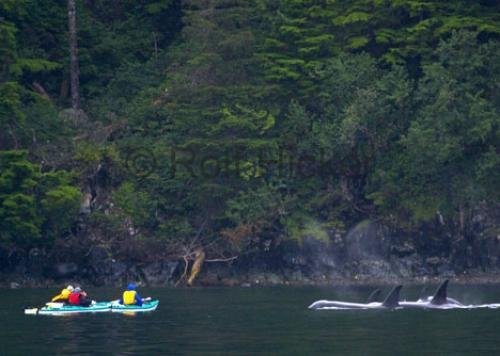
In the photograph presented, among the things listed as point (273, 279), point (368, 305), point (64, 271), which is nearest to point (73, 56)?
point (64, 271)

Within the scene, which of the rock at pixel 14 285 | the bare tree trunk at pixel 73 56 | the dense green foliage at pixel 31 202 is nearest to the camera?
the dense green foliage at pixel 31 202

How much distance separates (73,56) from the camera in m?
65.0

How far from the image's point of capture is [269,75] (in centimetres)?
6156

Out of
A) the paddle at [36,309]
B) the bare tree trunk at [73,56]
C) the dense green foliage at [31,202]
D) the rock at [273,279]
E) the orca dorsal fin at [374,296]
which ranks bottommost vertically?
the rock at [273,279]

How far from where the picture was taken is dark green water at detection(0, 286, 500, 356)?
3173cm

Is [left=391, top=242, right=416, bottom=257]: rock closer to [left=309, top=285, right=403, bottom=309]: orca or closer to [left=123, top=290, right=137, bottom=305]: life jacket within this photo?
[left=309, top=285, right=403, bottom=309]: orca

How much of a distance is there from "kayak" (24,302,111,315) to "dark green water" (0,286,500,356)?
0.95 meters

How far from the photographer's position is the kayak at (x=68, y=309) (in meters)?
43.5

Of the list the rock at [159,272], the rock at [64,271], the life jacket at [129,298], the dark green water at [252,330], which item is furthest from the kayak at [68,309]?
the rock at [64,271]

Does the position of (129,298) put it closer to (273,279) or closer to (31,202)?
(31,202)

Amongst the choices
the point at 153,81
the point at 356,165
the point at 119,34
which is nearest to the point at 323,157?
the point at 356,165

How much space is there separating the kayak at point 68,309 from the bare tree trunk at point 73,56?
2249cm

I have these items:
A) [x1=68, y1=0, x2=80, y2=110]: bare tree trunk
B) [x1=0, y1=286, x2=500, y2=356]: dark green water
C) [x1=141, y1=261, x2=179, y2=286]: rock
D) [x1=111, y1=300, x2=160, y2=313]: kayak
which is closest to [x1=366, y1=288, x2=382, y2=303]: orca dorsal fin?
[x1=0, y1=286, x2=500, y2=356]: dark green water

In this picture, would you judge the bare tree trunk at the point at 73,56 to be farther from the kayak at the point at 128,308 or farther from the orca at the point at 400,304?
the orca at the point at 400,304
